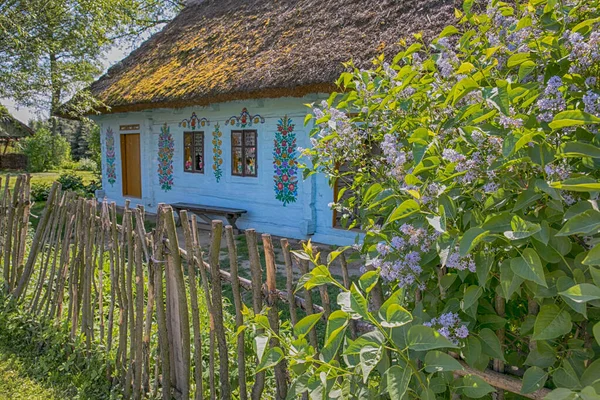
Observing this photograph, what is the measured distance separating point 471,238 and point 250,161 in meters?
7.75

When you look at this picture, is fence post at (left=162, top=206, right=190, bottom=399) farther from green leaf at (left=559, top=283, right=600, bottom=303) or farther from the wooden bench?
the wooden bench

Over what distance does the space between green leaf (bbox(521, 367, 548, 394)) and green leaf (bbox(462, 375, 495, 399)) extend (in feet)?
0.26

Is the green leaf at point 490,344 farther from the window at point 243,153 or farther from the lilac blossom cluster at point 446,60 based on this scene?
the window at point 243,153

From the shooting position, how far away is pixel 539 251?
106cm

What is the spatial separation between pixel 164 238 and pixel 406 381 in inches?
72.1

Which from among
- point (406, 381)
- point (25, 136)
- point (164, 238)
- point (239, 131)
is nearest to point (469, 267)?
point (406, 381)

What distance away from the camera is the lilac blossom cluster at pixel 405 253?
1220 millimetres

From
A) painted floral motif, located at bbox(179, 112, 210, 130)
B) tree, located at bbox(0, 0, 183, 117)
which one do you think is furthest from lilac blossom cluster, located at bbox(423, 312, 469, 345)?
tree, located at bbox(0, 0, 183, 117)

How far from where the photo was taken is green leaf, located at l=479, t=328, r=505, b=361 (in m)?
1.19

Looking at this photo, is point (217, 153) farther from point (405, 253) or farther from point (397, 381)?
point (397, 381)

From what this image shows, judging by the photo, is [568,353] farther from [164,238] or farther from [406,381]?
[164,238]

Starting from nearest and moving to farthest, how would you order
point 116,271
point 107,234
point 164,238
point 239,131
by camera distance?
point 164,238, point 116,271, point 107,234, point 239,131

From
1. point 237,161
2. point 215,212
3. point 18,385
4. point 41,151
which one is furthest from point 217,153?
point 41,151

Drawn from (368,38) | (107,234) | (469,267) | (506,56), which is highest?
(368,38)
